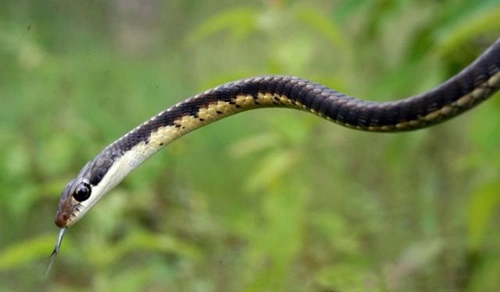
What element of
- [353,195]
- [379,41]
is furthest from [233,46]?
[379,41]

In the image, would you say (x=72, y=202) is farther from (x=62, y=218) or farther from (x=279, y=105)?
(x=279, y=105)

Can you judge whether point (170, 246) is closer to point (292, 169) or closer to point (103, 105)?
point (292, 169)

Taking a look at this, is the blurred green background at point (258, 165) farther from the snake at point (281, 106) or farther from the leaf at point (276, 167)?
the snake at point (281, 106)

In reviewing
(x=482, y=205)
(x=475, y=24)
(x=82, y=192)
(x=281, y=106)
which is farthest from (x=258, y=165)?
(x=281, y=106)

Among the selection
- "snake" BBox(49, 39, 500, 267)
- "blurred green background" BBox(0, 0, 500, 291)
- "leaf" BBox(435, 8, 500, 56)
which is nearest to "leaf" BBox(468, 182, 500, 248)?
"blurred green background" BBox(0, 0, 500, 291)

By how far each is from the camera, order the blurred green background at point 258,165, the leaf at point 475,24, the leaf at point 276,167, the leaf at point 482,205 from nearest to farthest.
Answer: the leaf at point 475,24, the leaf at point 482,205, the blurred green background at point 258,165, the leaf at point 276,167

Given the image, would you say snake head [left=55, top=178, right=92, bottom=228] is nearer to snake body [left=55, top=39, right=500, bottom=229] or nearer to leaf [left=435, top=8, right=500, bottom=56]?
snake body [left=55, top=39, right=500, bottom=229]

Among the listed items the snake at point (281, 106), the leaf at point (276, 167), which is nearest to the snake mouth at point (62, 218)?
the snake at point (281, 106)
